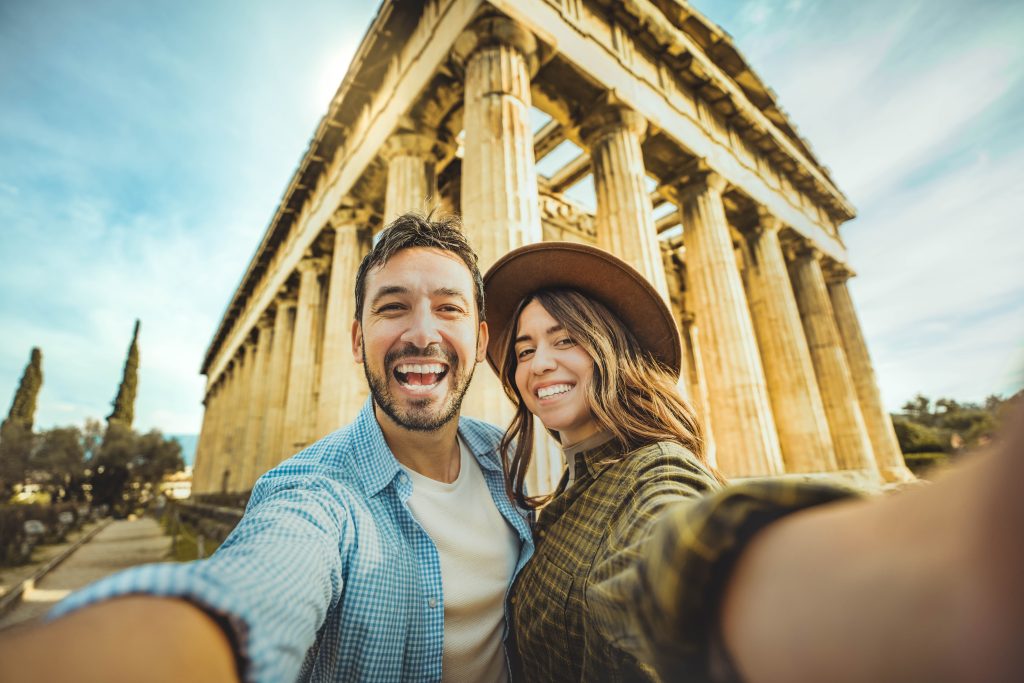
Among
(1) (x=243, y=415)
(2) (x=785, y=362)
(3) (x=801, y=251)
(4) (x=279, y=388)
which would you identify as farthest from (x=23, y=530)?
(3) (x=801, y=251)

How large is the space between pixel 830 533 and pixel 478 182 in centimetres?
554

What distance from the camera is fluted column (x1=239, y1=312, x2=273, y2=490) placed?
605 inches

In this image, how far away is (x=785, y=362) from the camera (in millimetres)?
10180

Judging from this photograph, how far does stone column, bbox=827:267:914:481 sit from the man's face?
14931 mm

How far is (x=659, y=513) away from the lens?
3.14ft

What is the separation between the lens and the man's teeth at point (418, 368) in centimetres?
179

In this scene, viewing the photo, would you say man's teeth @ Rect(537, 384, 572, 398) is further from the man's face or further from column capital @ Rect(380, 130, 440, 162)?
column capital @ Rect(380, 130, 440, 162)

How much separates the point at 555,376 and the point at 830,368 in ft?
44.5

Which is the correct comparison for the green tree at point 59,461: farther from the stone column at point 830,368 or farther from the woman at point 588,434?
the stone column at point 830,368

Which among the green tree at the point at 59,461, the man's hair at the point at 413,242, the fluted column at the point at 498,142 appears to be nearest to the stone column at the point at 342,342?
the fluted column at the point at 498,142

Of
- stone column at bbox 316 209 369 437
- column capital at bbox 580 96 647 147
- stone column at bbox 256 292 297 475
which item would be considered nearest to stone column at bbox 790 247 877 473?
column capital at bbox 580 96 647 147

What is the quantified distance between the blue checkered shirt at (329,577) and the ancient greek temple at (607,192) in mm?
2907

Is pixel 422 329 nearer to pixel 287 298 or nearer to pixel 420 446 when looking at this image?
pixel 420 446

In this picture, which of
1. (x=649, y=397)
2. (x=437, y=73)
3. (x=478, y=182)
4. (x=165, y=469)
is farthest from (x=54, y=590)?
(x=165, y=469)
